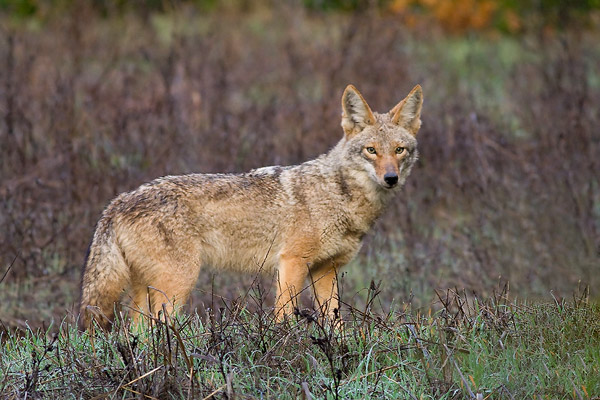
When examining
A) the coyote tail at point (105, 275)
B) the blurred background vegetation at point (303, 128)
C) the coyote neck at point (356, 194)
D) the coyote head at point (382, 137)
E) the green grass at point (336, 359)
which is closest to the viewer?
the green grass at point (336, 359)

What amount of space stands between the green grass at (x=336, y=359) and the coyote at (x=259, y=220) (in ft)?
2.64

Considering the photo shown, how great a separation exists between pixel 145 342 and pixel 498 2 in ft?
52.1

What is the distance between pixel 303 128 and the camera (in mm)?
10000

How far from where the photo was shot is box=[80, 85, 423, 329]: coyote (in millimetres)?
5453

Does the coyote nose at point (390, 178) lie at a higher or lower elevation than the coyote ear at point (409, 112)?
lower

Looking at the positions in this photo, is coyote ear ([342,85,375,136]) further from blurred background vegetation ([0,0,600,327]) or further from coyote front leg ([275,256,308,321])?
blurred background vegetation ([0,0,600,327])

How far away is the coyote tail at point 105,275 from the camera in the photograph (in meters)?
5.36

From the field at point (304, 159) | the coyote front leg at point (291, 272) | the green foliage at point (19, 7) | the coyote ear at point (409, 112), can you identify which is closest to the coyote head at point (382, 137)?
the coyote ear at point (409, 112)

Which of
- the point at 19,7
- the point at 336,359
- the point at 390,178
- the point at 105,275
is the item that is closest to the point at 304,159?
the point at 390,178

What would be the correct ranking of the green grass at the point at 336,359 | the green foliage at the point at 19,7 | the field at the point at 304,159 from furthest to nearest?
the green foliage at the point at 19,7, the field at the point at 304,159, the green grass at the point at 336,359

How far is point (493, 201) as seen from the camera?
26.9 ft

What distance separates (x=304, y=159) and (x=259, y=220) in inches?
135

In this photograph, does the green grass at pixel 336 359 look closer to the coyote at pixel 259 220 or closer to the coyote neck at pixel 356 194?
the coyote at pixel 259 220

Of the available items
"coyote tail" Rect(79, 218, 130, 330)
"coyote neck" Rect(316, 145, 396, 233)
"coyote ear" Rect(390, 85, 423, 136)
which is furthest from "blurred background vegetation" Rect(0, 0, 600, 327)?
"coyote ear" Rect(390, 85, 423, 136)
